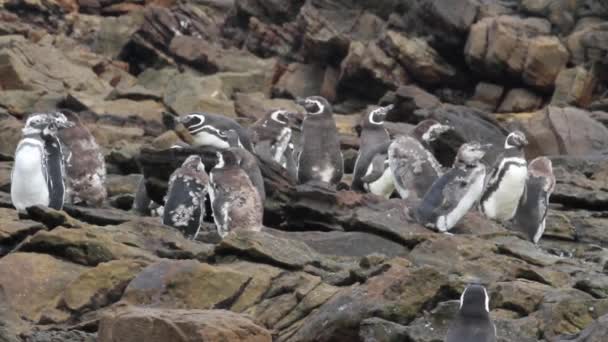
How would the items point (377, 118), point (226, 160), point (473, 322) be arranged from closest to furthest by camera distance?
point (473, 322), point (226, 160), point (377, 118)

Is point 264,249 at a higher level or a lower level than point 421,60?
higher

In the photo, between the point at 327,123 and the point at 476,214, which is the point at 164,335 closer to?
the point at 476,214

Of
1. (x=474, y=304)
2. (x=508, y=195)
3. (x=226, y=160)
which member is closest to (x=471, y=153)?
(x=508, y=195)

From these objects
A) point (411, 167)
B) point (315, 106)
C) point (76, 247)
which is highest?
point (76, 247)

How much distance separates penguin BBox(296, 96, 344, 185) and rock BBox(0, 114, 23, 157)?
5.34 m

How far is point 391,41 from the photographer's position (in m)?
35.6

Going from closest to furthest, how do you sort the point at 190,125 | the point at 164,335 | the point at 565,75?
the point at 164,335
the point at 190,125
the point at 565,75

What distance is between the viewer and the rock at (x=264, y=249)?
41.2 feet

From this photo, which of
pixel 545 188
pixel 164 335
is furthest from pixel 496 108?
pixel 164 335

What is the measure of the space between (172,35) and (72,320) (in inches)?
1219

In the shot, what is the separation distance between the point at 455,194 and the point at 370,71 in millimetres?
20821

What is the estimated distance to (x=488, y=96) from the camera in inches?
1357

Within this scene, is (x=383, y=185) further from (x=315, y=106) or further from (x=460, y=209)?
(x=460, y=209)

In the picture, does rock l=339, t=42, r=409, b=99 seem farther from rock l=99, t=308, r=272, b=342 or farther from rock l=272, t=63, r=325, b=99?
rock l=99, t=308, r=272, b=342
